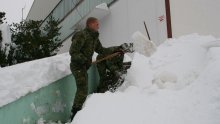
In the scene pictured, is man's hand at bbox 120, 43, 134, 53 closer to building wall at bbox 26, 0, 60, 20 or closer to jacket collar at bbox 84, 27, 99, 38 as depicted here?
jacket collar at bbox 84, 27, 99, 38

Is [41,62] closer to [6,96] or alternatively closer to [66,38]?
[6,96]

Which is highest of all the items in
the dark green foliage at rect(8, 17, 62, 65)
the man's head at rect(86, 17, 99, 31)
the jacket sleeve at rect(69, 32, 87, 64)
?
the man's head at rect(86, 17, 99, 31)

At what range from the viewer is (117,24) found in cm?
1736

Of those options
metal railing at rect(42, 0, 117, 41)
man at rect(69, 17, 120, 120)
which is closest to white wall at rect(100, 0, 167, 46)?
metal railing at rect(42, 0, 117, 41)

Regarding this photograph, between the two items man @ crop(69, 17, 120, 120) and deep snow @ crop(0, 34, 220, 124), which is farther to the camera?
man @ crop(69, 17, 120, 120)

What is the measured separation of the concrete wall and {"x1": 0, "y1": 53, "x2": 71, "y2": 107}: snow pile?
8cm

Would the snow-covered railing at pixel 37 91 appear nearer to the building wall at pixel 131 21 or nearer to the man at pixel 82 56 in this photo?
the man at pixel 82 56

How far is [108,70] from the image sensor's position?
7852 mm

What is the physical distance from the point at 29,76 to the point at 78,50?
0.94 m

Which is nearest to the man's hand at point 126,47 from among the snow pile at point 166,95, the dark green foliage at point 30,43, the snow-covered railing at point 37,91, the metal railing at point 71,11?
the snow pile at point 166,95

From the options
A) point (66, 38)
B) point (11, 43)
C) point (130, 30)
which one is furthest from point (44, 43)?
point (66, 38)

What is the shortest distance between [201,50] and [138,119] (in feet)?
9.53

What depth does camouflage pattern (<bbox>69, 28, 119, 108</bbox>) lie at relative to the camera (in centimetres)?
661

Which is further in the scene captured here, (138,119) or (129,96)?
(129,96)
